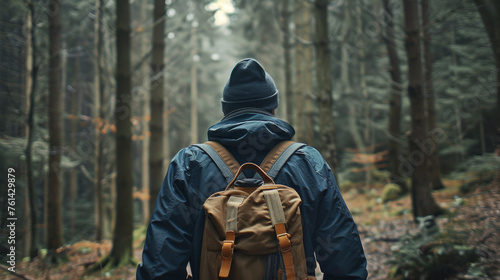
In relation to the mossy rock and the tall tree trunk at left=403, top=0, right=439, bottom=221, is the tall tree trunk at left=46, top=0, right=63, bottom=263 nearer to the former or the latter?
the tall tree trunk at left=403, top=0, right=439, bottom=221

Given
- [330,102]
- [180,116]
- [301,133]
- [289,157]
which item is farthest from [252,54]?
[289,157]

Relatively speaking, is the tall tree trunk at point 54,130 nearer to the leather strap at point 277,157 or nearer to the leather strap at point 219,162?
the leather strap at point 219,162

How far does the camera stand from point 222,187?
6.81 ft

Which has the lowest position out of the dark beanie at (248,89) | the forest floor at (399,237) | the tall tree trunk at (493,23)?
the forest floor at (399,237)

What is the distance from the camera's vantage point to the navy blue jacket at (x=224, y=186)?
6.43ft

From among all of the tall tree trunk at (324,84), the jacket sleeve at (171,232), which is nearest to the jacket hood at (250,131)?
the jacket sleeve at (171,232)

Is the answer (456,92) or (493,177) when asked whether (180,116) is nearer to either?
(456,92)

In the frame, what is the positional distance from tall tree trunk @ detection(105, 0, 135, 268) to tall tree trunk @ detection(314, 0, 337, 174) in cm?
407

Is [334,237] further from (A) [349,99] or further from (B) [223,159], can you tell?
(A) [349,99]

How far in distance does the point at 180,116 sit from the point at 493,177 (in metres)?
23.3

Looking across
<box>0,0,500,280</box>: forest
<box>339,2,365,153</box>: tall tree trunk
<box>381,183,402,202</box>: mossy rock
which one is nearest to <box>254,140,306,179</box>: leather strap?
<box>0,0,500,280</box>: forest

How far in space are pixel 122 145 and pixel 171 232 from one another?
4.80 meters

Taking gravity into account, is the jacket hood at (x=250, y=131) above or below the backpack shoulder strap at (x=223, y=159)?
above

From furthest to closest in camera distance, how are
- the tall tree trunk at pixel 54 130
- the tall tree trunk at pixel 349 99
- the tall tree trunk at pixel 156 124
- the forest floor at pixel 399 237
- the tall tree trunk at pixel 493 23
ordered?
the tall tree trunk at pixel 349 99 < the tall tree trunk at pixel 54 130 < the tall tree trunk at pixel 156 124 < the tall tree trunk at pixel 493 23 < the forest floor at pixel 399 237
